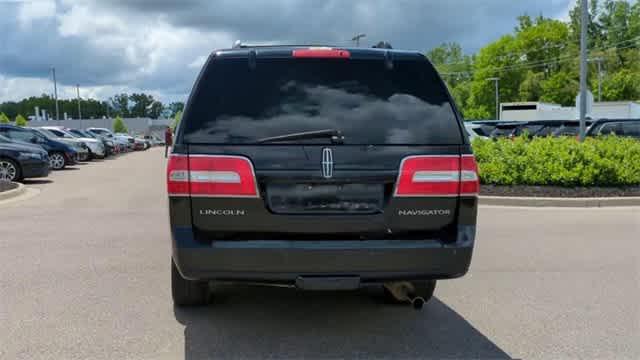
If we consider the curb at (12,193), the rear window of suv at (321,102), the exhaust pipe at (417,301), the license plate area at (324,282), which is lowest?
the exhaust pipe at (417,301)

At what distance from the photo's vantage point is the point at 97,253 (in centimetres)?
738

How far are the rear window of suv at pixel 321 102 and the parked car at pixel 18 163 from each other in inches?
540

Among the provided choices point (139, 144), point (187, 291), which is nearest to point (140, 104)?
point (139, 144)

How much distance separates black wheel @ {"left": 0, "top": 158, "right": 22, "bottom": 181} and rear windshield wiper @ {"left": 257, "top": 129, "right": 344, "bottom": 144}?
1412 cm

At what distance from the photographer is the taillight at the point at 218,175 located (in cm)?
378

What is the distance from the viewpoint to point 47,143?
866 inches

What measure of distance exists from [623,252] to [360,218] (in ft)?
16.7

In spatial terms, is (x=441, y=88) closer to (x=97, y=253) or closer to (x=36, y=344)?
(x=36, y=344)

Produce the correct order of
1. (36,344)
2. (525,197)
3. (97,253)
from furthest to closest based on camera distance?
(525,197)
(97,253)
(36,344)

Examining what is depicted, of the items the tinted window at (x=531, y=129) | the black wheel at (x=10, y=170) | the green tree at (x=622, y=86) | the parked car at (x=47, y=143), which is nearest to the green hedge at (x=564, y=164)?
the tinted window at (x=531, y=129)

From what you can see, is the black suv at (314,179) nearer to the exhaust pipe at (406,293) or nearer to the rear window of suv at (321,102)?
the rear window of suv at (321,102)

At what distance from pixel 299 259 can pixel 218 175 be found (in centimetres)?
73

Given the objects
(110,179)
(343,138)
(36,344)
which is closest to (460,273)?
(343,138)

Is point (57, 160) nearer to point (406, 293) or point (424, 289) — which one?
point (406, 293)
